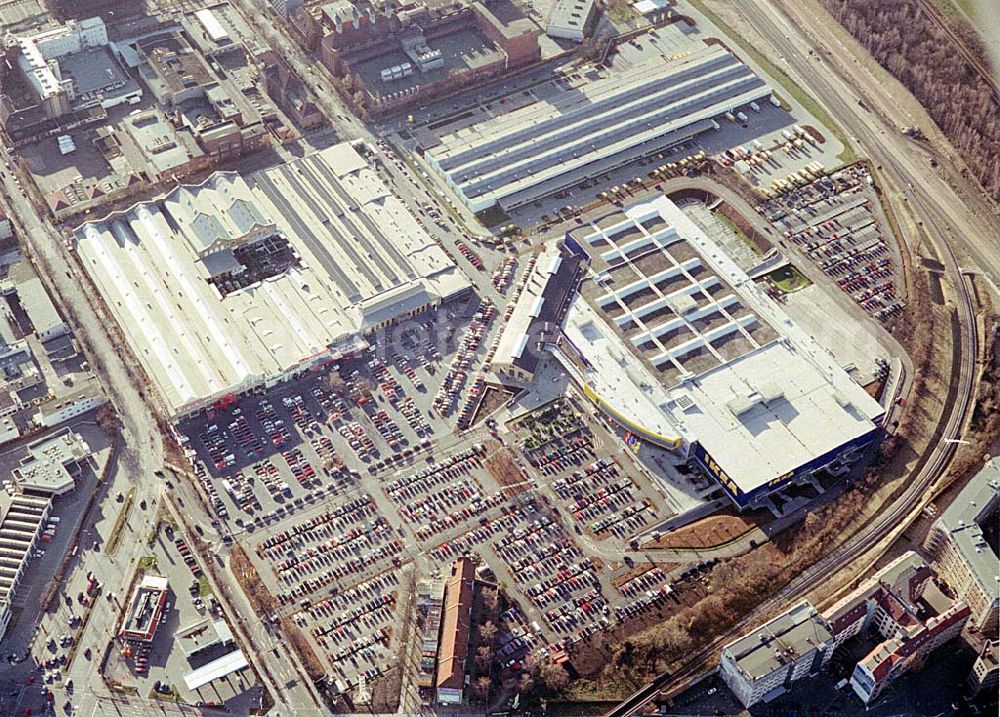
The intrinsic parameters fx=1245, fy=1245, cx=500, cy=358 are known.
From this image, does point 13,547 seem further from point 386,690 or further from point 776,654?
point 776,654

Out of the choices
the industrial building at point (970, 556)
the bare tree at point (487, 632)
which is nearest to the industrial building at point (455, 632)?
the bare tree at point (487, 632)

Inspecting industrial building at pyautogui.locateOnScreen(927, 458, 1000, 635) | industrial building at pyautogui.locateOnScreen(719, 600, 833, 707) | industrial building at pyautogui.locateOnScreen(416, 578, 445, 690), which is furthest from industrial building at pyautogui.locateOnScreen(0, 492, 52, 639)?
industrial building at pyautogui.locateOnScreen(927, 458, 1000, 635)

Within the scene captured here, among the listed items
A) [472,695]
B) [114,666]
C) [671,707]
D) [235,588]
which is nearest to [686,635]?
[671,707]

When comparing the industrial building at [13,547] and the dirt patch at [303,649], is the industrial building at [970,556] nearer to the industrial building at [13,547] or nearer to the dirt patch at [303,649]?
the dirt patch at [303,649]

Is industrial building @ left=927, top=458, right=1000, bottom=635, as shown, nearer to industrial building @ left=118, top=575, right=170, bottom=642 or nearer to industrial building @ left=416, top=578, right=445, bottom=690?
industrial building @ left=416, top=578, right=445, bottom=690

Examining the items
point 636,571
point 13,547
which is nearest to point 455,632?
point 636,571

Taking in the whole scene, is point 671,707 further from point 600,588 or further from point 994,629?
point 994,629
